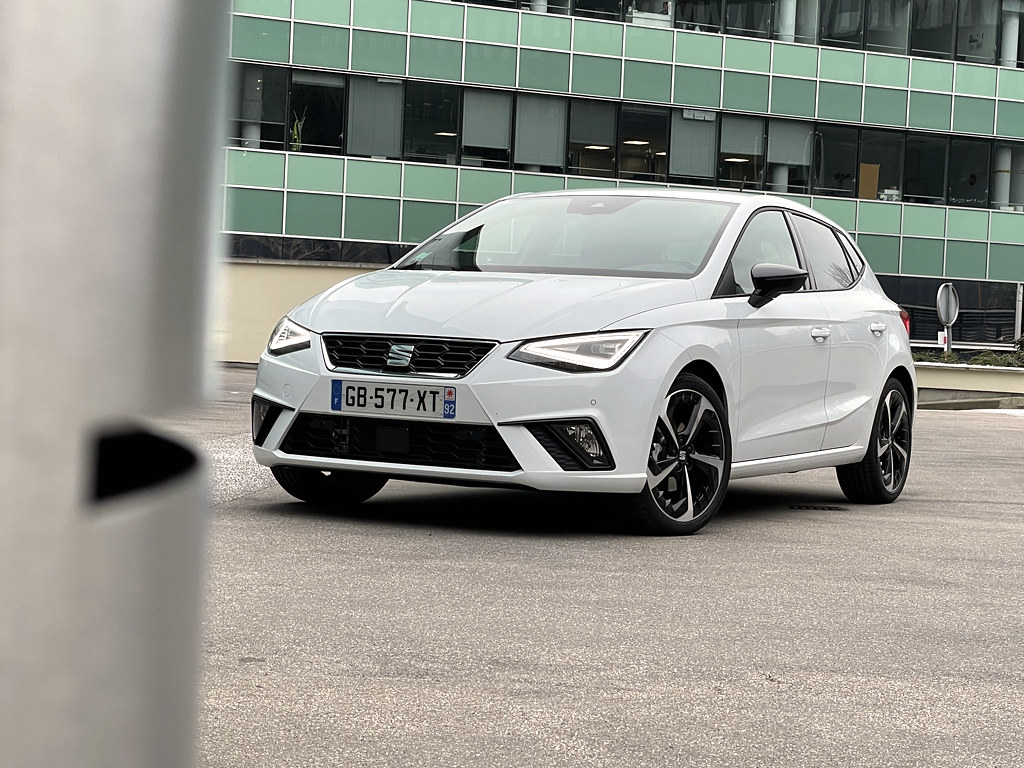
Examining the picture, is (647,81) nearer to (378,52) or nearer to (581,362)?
(378,52)

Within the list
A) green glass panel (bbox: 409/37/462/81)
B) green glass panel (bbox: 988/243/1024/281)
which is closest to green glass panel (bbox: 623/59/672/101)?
green glass panel (bbox: 409/37/462/81)

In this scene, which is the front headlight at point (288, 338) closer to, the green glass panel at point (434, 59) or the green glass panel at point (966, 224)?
the green glass panel at point (434, 59)

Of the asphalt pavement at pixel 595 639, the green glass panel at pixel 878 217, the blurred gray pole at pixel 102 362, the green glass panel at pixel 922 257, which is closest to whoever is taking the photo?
the blurred gray pole at pixel 102 362

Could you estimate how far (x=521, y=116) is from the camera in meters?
31.3

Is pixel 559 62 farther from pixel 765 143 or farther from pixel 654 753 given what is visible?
pixel 654 753

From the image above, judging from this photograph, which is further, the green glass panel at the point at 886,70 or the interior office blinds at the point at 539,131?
the green glass panel at the point at 886,70

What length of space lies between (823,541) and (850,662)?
2.81 meters

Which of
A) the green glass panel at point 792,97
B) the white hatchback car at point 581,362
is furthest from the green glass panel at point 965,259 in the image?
the white hatchback car at point 581,362

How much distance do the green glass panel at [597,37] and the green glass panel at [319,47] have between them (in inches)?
197

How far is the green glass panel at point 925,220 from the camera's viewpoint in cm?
3475

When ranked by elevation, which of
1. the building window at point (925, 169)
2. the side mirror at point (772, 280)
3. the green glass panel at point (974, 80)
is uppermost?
the green glass panel at point (974, 80)

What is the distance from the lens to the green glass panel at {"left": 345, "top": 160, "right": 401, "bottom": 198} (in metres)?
30.2

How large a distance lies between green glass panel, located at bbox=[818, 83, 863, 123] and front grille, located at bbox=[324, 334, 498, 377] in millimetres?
28568

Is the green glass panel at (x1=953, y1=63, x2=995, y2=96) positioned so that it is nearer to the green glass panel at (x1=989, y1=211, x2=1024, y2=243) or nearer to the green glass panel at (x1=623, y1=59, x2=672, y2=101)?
the green glass panel at (x1=989, y1=211, x2=1024, y2=243)
